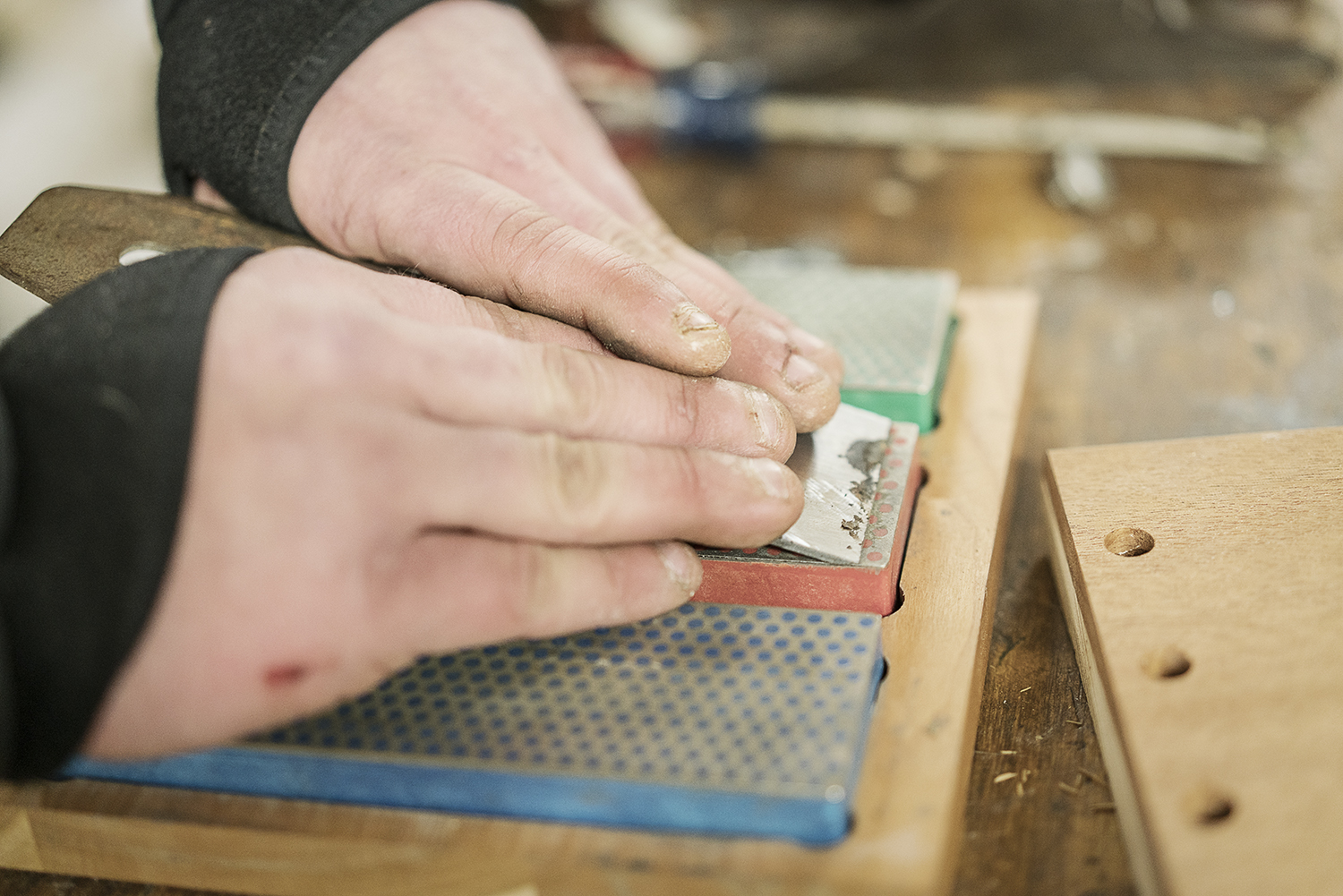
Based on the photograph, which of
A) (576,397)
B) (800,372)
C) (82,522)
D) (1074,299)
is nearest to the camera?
(82,522)

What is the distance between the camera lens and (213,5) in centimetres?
97

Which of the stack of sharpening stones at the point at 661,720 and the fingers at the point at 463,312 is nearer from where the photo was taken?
the stack of sharpening stones at the point at 661,720

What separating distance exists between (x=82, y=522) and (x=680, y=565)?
0.35 metres

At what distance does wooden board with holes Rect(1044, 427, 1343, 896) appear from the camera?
1.76 ft

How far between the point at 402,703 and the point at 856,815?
282 millimetres

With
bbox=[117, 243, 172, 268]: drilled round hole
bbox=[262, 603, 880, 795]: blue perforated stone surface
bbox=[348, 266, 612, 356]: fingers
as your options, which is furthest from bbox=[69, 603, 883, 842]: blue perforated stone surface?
bbox=[117, 243, 172, 268]: drilled round hole

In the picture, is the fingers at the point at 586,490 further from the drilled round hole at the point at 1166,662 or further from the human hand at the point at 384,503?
the drilled round hole at the point at 1166,662

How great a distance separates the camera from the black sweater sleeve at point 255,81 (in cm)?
92

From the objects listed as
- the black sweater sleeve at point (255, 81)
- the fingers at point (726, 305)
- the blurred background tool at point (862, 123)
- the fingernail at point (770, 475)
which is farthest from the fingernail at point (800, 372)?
the blurred background tool at point (862, 123)

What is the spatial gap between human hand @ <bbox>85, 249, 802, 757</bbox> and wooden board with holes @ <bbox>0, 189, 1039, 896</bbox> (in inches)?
3.5

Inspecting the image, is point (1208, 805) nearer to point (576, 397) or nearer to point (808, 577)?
point (808, 577)

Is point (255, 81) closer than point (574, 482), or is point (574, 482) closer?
point (574, 482)

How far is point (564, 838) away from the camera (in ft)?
1.97

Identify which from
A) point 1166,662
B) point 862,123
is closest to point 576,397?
point 1166,662
